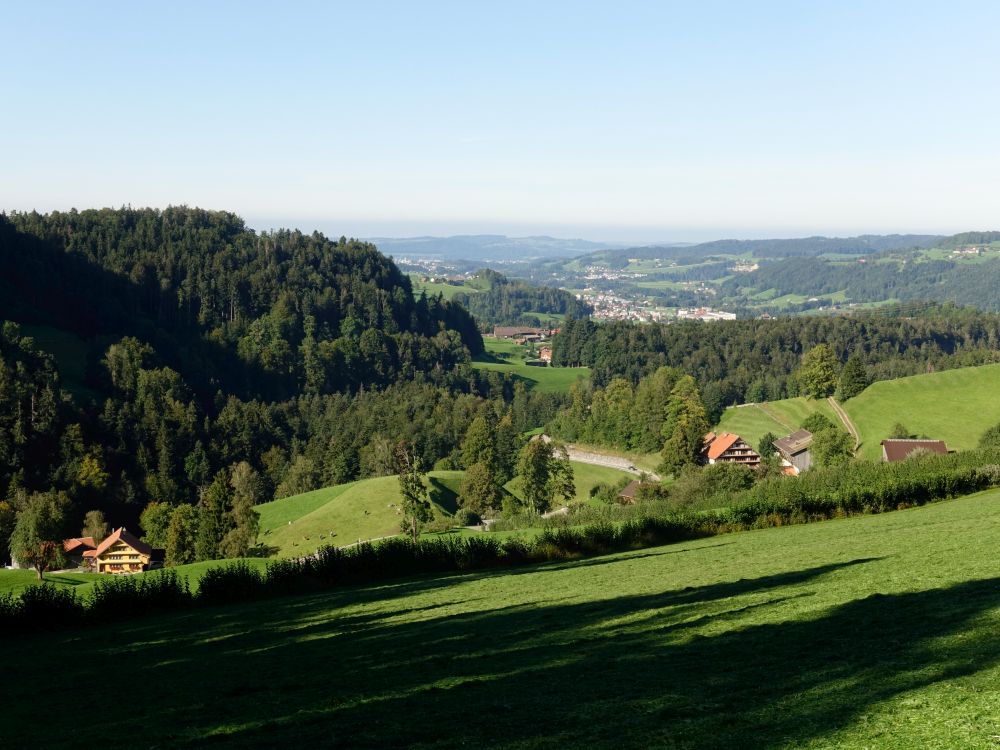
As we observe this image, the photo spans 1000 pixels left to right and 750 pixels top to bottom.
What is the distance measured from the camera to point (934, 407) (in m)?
116

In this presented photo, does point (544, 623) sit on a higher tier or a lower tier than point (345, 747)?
lower

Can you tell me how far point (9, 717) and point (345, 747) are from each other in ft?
20.3

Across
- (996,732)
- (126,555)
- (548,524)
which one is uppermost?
(996,732)

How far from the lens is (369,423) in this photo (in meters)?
151

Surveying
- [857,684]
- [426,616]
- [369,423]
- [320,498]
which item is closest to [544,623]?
[426,616]

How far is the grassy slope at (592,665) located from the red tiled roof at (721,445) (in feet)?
289

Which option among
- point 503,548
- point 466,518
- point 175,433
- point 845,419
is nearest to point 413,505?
point 466,518

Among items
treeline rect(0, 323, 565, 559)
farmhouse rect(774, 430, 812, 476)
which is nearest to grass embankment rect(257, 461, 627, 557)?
farmhouse rect(774, 430, 812, 476)

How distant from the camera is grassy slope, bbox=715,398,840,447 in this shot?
121250 mm

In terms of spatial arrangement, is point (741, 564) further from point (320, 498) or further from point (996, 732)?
point (320, 498)

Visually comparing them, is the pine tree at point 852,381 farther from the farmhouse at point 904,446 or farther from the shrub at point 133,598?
the shrub at point 133,598

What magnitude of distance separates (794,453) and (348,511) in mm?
55045

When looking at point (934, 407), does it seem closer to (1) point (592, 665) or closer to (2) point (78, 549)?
(2) point (78, 549)

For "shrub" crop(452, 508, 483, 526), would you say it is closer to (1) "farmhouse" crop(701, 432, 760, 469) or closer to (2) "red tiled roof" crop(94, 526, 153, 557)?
(2) "red tiled roof" crop(94, 526, 153, 557)
